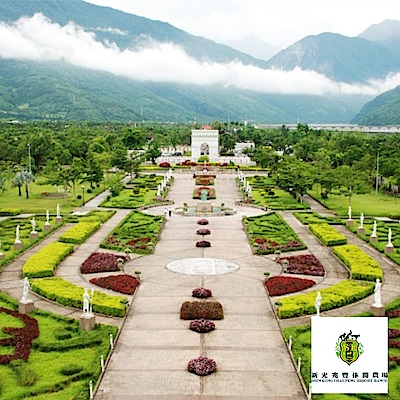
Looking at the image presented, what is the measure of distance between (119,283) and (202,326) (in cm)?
753

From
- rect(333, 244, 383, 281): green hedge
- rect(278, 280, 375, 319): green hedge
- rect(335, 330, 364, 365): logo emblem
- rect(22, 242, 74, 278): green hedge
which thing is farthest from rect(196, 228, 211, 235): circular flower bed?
rect(335, 330, 364, 365): logo emblem

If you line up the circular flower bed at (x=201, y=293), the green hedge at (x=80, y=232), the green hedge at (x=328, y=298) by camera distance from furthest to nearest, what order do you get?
the green hedge at (x=80, y=232) < the circular flower bed at (x=201, y=293) < the green hedge at (x=328, y=298)

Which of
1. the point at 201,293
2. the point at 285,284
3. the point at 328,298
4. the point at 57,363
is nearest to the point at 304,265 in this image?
the point at 285,284

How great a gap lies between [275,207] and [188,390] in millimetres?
40770

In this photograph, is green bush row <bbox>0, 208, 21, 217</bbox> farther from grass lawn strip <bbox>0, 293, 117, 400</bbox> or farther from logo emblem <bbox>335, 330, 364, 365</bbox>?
logo emblem <bbox>335, 330, 364, 365</bbox>

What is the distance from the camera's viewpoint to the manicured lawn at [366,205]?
5575cm

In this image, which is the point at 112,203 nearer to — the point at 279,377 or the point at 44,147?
the point at 44,147

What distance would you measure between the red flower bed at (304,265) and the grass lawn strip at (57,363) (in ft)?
43.7

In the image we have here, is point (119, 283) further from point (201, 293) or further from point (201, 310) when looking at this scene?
point (201, 310)

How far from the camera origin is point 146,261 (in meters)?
36.1

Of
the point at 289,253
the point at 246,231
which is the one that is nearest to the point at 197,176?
the point at 246,231

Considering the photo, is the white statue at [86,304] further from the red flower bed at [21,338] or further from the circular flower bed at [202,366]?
the circular flower bed at [202,366]

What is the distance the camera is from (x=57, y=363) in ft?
67.7

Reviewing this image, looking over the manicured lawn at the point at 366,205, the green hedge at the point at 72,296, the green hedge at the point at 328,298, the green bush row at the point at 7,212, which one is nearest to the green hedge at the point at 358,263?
the green hedge at the point at 328,298
